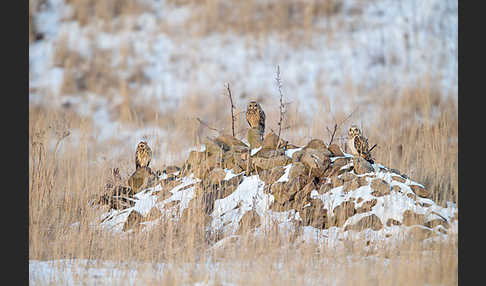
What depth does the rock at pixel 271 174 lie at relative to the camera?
6402 millimetres

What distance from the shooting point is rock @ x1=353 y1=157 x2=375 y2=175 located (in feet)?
20.9

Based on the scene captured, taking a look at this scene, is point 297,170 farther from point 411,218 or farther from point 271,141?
point 411,218

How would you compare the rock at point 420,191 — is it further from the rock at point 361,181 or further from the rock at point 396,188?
the rock at point 361,181

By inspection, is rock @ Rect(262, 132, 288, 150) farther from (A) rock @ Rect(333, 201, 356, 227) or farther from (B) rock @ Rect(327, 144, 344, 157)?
(A) rock @ Rect(333, 201, 356, 227)

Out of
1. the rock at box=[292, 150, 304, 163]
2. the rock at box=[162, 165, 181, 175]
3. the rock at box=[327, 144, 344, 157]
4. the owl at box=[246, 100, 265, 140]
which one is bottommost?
the rock at box=[162, 165, 181, 175]

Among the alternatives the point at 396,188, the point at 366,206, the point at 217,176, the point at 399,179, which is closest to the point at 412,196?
the point at 396,188

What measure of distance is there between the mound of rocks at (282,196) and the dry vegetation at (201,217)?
25 cm

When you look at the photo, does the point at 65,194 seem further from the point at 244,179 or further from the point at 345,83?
the point at 345,83

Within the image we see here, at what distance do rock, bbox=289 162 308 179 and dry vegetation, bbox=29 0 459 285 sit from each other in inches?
24.4

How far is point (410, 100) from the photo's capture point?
36.7 feet

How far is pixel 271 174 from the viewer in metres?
6.43

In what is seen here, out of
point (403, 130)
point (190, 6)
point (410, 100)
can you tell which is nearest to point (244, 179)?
point (403, 130)

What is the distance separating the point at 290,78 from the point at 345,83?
3.59 ft

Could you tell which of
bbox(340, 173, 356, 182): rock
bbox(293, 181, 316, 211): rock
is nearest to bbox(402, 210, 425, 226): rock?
bbox(340, 173, 356, 182): rock
